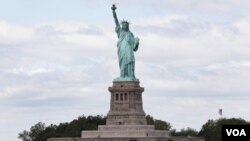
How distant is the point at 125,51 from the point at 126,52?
14 cm

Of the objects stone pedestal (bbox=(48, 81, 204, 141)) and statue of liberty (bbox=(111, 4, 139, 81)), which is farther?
statue of liberty (bbox=(111, 4, 139, 81))

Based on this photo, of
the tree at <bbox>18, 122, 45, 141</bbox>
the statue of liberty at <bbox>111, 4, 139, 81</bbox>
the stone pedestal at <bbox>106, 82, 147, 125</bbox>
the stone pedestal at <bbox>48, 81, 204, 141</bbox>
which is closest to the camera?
the stone pedestal at <bbox>48, 81, 204, 141</bbox>

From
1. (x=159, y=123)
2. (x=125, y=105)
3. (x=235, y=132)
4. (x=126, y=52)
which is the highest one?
(x=126, y=52)

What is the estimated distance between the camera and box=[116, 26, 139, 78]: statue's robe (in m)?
84.5

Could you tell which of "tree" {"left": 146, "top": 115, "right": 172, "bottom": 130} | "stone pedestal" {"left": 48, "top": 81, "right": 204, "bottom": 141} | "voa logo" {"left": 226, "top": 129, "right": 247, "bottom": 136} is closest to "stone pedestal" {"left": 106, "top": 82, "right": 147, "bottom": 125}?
"stone pedestal" {"left": 48, "top": 81, "right": 204, "bottom": 141}

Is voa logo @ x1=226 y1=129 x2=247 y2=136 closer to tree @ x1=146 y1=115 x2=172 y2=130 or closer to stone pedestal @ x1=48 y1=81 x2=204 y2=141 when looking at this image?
stone pedestal @ x1=48 y1=81 x2=204 y2=141

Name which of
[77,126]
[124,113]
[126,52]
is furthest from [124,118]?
[77,126]

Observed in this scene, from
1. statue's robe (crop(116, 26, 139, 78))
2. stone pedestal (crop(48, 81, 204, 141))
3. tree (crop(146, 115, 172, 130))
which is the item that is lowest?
stone pedestal (crop(48, 81, 204, 141))

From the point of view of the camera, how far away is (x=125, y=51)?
84.4 meters

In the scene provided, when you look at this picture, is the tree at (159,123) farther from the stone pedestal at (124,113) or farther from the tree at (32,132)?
the stone pedestal at (124,113)

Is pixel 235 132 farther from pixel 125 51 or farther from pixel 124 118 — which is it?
pixel 125 51

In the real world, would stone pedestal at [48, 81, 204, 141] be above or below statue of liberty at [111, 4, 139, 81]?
below

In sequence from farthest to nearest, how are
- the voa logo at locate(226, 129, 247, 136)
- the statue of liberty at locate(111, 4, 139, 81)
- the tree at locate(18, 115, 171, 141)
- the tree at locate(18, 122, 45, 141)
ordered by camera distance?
the tree at locate(18, 122, 45, 141) → the tree at locate(18, 115, 171, 141) → the statue of liberty at locate(111, 4, 139, 81) → the voa logo at locate(226, 129, 247, 136)

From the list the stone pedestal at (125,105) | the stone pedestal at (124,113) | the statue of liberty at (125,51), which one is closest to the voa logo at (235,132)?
the stone pedestal at (124,113)
